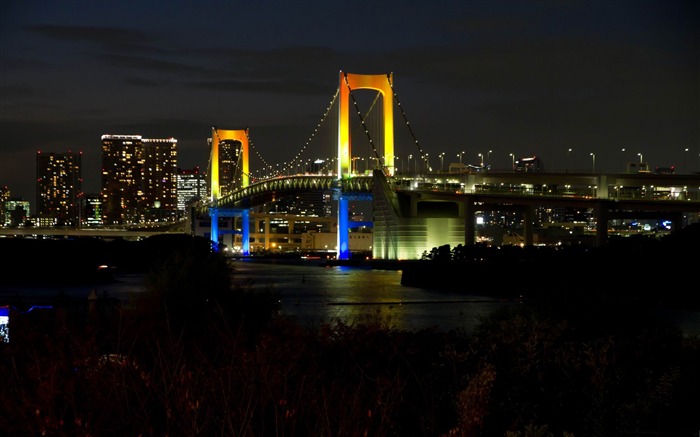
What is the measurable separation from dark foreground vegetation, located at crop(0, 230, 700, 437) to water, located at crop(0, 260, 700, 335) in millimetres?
6965

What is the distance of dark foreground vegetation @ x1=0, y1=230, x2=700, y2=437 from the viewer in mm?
6227

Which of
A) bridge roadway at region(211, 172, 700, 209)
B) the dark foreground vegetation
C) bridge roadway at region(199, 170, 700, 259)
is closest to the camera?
the dark foreground vegetation

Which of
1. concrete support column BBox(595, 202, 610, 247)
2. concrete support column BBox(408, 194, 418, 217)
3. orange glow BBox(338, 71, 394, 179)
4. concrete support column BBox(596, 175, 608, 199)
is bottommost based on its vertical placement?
concrete support column BBox(595, 202, 610, 247)

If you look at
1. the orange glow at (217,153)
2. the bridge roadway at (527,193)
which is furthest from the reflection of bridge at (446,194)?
the orange glow at (217,153)

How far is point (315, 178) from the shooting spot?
65.1m

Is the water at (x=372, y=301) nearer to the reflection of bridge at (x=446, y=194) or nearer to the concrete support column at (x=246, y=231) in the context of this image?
the reflection of bridge at (x=446, y=194)

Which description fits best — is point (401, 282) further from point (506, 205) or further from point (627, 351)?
point (627, 351)

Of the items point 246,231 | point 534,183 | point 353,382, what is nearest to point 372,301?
point 353,382

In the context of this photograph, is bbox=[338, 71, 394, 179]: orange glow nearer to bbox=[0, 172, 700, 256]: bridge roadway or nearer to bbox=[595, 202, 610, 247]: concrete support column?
bbox=[0, 172, 700, 256]: bridge roadway

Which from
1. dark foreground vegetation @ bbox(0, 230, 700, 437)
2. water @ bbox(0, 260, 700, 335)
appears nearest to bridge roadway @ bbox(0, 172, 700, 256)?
water @ bbox(0, 260, 700, 335)

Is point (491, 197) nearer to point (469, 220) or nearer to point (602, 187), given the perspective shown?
point (469, 220)

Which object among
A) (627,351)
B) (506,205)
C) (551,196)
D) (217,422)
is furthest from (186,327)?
(506,205)

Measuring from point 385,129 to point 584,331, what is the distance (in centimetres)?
4947

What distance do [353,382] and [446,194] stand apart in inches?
1828
